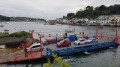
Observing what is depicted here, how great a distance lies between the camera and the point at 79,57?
891 inches

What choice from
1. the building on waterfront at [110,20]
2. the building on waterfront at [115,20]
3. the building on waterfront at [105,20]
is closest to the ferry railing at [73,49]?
the building on waterfront at [115,20]

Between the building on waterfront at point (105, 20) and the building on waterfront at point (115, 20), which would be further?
the building on waterfront at point (105, 20)

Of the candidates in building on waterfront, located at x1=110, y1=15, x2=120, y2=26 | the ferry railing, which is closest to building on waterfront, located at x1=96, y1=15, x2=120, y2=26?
building on waterfront, located at x1=110, y1=15, x2=120, y2=26

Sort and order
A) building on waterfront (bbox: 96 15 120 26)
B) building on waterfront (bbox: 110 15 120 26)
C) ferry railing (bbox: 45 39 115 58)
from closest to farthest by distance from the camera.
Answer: ferry railing (bbox: 45 39 115 58), building on waterfront (bbox: 110 15 120 26), building on waterfront (bbox: 96 15 120 26)

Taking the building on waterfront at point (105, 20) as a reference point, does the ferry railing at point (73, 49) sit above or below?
below

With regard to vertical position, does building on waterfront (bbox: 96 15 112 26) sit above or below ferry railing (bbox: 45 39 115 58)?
above

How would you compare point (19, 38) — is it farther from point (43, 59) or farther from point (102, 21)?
point (102, 21)

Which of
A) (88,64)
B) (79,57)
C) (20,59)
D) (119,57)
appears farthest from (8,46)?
(119,57)

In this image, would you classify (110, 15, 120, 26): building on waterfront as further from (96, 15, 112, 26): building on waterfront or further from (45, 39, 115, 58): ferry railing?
(45, 39, 115, 58): ferry railing

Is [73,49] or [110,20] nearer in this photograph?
[73,49]

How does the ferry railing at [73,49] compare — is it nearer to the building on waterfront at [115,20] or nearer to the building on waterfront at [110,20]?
the building on waterfront at [115,20]

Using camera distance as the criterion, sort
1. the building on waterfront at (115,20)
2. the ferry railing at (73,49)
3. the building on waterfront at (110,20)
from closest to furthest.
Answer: the ferry railing at (73,49) < the building on waterfront at (115,20) < the building on waterfront at (110,20)

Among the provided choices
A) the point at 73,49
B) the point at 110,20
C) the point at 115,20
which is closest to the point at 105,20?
the point at 110,20

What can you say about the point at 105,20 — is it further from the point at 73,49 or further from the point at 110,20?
the point at 73,49
